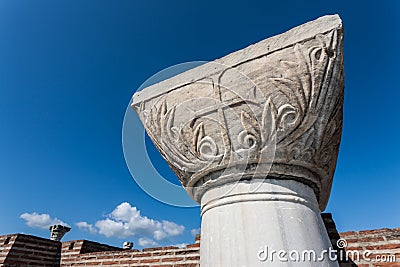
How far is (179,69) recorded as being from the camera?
137 centimetres

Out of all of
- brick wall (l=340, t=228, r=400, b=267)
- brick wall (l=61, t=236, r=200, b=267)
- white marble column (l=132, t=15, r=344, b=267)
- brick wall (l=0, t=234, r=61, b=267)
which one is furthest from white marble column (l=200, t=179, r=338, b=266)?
brick wall (l=0, t=234, r=61, b=267)

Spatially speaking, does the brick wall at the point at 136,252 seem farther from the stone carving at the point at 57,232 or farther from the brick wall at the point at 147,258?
the stone carving at the point at 57,232

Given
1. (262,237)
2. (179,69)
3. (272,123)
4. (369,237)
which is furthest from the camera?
(369,237)

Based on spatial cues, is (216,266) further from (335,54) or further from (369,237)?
(369,237)

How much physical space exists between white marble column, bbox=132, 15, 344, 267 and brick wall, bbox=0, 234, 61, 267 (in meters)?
4.42

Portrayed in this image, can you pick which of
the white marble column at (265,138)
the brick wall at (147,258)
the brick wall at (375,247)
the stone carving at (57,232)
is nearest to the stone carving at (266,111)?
the white marble column at (265,138)

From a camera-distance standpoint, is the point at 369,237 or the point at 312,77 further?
the point at 369,237

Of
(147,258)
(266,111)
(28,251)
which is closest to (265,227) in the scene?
(266,111)

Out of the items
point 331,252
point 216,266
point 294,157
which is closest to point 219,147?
point 294,157

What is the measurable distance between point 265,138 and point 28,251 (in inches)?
192

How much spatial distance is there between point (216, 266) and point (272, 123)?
24.3 inches

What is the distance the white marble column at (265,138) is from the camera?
3.45 ft

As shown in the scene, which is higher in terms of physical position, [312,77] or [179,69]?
[179,69]

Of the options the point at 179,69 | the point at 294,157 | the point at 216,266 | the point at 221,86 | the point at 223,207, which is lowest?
the point at 216,266
